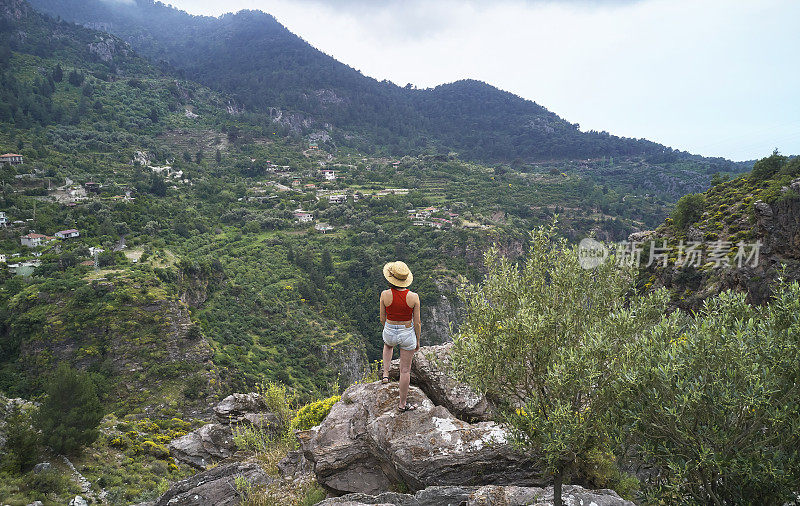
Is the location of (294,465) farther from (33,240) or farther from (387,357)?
(33,240)

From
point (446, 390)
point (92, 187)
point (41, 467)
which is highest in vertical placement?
point (92, 187)

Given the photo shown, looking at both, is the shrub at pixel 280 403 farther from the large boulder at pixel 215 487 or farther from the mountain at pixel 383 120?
the mountain at pixel 383 120

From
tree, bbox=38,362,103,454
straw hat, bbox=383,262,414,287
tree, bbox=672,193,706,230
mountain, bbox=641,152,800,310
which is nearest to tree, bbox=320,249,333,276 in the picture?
tree, bbox=38,362,103,454

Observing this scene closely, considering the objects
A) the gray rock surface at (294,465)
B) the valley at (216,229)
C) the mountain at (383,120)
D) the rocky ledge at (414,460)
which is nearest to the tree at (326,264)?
the valley at (216,229)

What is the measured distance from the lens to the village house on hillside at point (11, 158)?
52419mm

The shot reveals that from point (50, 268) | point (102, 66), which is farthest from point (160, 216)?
point (102, 66)

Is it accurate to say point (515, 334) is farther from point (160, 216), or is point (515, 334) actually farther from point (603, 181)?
point (603, 181)

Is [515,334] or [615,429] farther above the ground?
[515,334]

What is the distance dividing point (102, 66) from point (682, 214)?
15635 centimetres

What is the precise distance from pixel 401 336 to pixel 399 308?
0.50 metres

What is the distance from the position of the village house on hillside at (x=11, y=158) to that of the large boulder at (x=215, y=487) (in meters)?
71.3

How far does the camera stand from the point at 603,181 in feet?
418

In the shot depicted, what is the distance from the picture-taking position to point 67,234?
43344mm

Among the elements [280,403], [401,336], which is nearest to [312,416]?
[280,403]
